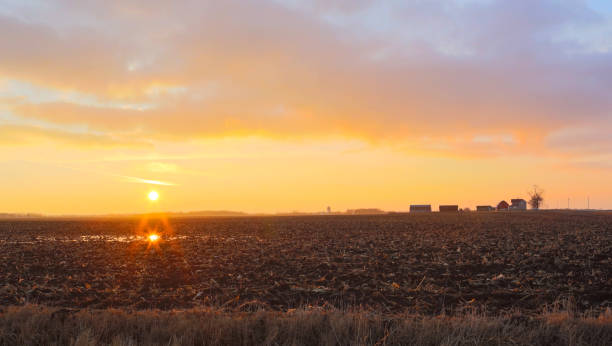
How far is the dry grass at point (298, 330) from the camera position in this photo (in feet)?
30.6

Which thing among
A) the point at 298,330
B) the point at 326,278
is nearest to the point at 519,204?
the point at 326,278

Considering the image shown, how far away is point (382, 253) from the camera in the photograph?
85.1ft

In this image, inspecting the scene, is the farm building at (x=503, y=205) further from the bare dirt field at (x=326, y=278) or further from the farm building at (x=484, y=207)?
the bare dirt field at (x=326, y=278)

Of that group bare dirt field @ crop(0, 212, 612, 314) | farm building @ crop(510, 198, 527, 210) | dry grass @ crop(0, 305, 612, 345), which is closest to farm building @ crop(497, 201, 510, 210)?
farm building @ crop(510, 198, 527, 210)

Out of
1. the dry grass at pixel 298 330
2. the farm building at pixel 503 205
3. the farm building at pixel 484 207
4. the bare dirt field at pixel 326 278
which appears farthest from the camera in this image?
the farm building at pixel 484 207

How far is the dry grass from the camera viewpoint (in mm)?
9312

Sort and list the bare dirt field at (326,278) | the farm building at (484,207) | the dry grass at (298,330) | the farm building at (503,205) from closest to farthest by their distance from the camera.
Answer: the dry grass at (298,330)
the bare dirt field at (326,278)
the farm building at (503,205)
the farm building at (484,207)

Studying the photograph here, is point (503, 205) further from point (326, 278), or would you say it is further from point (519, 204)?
point (326, 278)

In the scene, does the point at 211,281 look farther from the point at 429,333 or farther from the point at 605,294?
the point at 605,294

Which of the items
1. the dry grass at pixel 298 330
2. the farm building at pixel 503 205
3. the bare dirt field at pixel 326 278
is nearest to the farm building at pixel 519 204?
the farm building at pixel 503 205

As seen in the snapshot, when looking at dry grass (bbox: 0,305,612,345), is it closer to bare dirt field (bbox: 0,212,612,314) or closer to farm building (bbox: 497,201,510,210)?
bare dirt field (bbox: 0,212,612,314)

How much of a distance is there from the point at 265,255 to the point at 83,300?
40.2 ft

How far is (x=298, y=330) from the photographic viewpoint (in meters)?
9.79

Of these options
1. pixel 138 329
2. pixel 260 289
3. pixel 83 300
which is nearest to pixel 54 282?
pixel 83 300
